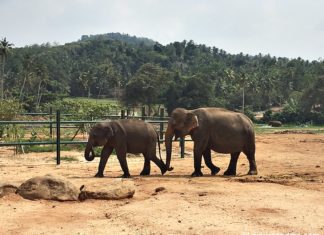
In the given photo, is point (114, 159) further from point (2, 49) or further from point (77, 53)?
point (77, 53)

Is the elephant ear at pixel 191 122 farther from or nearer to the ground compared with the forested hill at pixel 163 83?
nearer to the ground

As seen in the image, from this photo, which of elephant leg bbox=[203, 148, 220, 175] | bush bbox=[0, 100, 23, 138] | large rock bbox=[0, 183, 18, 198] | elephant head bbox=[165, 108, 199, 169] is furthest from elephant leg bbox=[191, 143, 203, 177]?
bush bbox=[0, 100, 23, 138]

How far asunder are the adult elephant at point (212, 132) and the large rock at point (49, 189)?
3978 millimetres

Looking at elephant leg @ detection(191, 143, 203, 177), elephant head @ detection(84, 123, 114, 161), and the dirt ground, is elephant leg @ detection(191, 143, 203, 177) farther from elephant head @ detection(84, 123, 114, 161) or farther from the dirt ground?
elephant head @ detection(84, 123, 114, 161)

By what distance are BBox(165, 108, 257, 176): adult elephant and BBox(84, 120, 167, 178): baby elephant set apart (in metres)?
0.52

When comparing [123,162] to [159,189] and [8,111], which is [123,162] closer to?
[159,189]

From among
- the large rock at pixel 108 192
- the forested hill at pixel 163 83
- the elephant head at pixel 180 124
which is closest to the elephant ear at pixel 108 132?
the elephant head at pixel 180 124

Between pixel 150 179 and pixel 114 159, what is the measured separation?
5.30 metres

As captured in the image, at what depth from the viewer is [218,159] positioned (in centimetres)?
1708

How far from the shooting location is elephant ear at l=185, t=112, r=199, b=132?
12.1 meters

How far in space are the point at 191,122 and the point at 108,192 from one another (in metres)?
4.28

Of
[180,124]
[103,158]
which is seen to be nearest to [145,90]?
[180,124]

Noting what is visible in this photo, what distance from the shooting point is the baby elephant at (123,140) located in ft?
37.6

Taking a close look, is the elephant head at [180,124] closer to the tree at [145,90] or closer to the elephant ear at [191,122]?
the elephant ear at [191,122]
